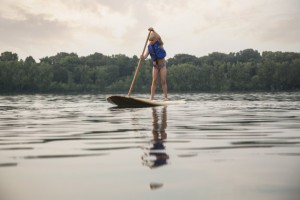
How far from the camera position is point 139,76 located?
8725cm

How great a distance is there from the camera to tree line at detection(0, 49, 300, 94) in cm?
7619

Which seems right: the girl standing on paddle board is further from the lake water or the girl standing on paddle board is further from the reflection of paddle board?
the lake water

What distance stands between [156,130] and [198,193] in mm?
2963

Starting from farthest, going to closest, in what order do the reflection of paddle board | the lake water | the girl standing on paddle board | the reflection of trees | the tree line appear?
the tree line, the girl standing on paddle board, the reflection of paddle board, the reflection of trees, the lake water

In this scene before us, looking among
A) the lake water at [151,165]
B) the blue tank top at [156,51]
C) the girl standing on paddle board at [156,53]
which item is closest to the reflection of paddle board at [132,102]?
the girl standing on paddle board at [156,53]

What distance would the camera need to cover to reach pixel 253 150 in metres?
3.62

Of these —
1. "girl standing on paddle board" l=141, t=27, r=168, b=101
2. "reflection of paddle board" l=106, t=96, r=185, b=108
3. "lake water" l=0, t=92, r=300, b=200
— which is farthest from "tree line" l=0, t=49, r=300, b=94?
"lake water" l=0, t=92, r=300, b=200

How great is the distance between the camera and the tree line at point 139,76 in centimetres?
7619

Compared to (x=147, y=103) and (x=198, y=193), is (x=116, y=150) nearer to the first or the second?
(x=198, y=193)

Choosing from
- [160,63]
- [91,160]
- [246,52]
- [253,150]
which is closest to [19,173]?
[91,160]

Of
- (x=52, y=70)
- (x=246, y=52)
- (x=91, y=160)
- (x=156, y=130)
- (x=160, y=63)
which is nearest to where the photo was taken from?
(x=91, y=160)

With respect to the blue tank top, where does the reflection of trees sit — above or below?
below

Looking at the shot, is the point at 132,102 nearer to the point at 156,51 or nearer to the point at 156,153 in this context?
the point at 156,51

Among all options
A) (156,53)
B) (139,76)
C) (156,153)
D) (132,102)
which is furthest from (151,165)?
(139,76)
